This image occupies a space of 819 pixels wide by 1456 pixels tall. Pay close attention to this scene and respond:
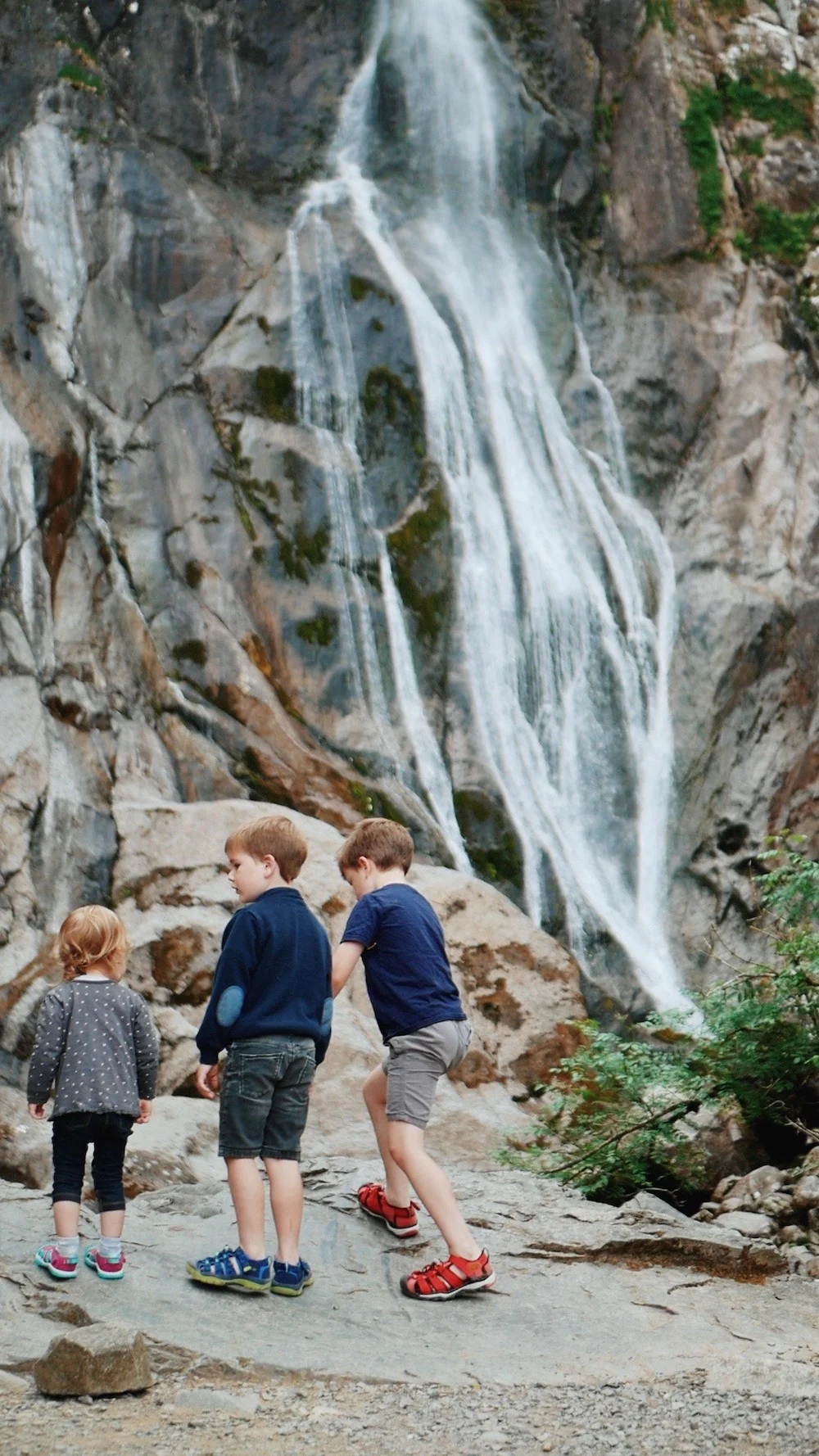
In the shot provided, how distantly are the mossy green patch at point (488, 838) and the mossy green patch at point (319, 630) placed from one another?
2090mm

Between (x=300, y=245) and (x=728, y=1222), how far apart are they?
533 inches

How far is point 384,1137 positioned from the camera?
507 centimetres

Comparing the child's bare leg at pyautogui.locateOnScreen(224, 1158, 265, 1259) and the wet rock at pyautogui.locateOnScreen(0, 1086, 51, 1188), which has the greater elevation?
the child's bare leg at pyautogui.locateOnScreen(224, 1158, 265, 1259)

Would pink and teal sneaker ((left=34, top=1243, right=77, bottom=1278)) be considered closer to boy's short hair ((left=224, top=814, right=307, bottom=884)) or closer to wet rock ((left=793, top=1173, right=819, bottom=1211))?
boy's short hair ((left=224, top=814, right=307, bottom=884))

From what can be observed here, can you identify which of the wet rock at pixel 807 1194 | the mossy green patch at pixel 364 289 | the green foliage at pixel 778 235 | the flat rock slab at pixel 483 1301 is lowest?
the wet rock at pixel 807 1194

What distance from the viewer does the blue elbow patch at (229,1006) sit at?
453 cm

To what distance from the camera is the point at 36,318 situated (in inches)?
587

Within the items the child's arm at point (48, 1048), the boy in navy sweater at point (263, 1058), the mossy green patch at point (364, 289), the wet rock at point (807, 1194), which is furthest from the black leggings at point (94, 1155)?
the mossy green patch at point (364, 289)

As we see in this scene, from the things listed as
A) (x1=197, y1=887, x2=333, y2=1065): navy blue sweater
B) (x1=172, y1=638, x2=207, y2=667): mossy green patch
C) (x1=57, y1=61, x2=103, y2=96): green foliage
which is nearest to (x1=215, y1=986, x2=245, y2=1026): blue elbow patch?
(x1=197, y1=887, x2=333, y2=1065): navy blue sweater

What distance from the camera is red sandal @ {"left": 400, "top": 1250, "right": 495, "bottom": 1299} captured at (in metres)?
4.64

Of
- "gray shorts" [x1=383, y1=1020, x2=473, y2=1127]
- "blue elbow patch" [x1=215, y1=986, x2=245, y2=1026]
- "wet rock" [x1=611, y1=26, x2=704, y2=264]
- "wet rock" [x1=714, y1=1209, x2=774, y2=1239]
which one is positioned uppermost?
"wet rock" [x1=611, y1=26, x2=704, y2=264]

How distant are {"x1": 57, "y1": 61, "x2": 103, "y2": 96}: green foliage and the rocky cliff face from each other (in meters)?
0.04

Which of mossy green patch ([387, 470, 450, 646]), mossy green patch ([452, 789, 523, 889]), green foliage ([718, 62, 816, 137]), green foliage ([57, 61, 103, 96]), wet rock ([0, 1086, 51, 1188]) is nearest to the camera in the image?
wet rock ([0, 1086, 51, 1188])

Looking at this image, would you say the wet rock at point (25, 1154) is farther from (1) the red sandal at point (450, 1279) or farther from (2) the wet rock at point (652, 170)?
(2) the wet rock at point (652, 170)
